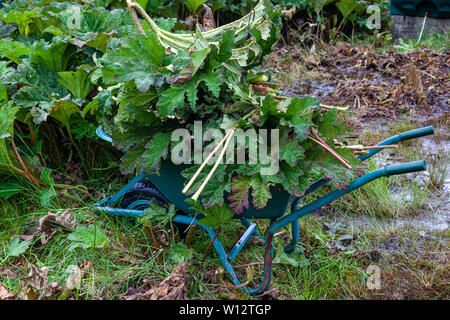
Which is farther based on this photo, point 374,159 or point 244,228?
point 374,159

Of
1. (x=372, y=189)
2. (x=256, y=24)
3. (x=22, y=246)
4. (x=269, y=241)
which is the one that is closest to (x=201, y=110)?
(x=256, y=24)

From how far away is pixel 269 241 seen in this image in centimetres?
170

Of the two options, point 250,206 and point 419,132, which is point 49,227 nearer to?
point 250,206

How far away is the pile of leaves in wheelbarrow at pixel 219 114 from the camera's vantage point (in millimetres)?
1451

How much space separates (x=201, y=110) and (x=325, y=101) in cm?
232

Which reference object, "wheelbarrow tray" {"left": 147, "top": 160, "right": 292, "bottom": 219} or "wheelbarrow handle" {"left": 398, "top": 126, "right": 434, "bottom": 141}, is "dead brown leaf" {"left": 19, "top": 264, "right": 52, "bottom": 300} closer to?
"wheelbarrow tray" {"left": 147, "top": 160, "right": 292, "bottom": 219}

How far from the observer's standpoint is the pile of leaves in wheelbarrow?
1.45 metres

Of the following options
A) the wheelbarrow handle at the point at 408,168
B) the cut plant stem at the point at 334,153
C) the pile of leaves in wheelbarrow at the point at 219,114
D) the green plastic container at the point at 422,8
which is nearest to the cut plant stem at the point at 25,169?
the pile of leaves in wheelbarrow at the point at 219,114

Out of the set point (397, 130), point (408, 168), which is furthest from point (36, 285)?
point (397, 130)

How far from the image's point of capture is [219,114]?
1.60 metres

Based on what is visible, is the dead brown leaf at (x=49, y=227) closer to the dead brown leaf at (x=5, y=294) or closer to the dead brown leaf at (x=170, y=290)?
the dead brown leaf at (x=5, y=294)

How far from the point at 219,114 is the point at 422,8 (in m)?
2.30
